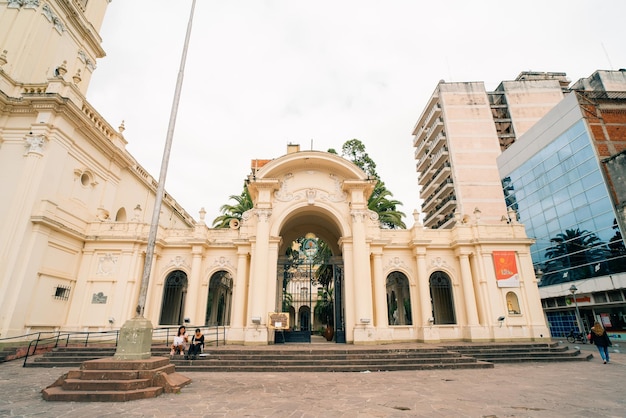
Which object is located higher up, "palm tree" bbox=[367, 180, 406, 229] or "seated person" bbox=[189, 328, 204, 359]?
"palm tree" bbox=[367, 180, 406, 229]

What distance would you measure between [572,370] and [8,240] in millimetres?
21084

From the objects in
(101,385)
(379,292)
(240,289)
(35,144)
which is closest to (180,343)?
(101,385)

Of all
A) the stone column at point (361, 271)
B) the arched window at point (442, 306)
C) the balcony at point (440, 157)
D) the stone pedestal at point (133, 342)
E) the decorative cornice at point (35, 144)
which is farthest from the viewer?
the balcony at point (440, 157)

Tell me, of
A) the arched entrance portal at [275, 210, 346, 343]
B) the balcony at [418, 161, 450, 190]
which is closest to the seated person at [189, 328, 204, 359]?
the arched entrance portal at [275, 210, 346, 343]

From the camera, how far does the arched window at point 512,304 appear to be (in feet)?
51.8

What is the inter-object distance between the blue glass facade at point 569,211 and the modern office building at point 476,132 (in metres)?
9.35

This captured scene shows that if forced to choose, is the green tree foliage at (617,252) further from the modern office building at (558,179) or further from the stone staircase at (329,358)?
the stone staircase at (329,358)

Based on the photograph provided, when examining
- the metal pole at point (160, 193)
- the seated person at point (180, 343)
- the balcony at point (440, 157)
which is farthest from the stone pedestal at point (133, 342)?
the balcony at point (440, 157)

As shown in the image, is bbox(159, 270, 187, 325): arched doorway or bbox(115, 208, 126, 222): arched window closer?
bbox(159, 270, 187, 325): arched doorway

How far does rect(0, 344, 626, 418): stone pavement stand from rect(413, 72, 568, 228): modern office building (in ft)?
113

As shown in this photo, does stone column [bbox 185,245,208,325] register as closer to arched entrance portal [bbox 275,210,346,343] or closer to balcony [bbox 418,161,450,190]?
arched entrance portal [bbox 275,210,346,343]

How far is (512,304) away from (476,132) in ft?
112

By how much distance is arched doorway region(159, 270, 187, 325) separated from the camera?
1680 cm

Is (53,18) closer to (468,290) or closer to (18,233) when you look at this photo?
(18,233)
